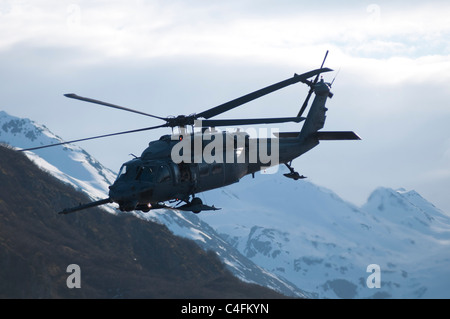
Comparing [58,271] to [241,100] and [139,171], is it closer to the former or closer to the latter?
[139,171]

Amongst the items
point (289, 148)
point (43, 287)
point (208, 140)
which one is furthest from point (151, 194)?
point (43, 287)

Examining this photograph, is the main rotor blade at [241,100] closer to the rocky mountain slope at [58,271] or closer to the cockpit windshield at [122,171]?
the cockpit windshield at [122,171]

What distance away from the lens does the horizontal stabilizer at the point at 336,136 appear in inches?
2399

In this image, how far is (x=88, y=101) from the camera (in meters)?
48.8

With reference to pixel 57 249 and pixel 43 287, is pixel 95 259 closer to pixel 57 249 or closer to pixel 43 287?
pixel 57 249

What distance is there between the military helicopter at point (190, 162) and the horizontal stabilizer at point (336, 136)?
8 cm

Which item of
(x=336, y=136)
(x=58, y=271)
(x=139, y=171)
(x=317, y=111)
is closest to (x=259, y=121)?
(x=139, y=171)

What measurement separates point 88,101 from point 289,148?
2027 centimetres

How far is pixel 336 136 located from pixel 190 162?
14.7 m

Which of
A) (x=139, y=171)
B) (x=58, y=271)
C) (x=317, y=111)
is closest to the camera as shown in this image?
(x=139, y=171)

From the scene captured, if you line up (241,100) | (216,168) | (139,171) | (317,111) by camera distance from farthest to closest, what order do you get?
(317,111), (216,168), (241,100), (139,171)

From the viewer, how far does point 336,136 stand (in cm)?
6241

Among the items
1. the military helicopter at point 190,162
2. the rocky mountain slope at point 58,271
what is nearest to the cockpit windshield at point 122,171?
the military helicopter at point 190,162
